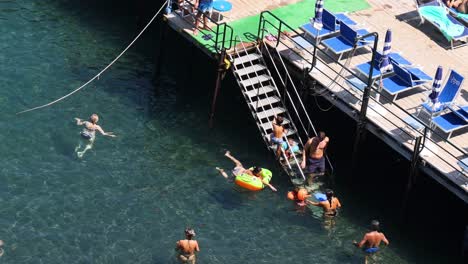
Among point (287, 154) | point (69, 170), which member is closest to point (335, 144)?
point (287, 154)

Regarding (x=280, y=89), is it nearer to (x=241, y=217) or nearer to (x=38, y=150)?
(x=241, y=217)

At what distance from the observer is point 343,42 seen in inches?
1702

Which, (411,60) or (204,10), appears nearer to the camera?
(411,60)

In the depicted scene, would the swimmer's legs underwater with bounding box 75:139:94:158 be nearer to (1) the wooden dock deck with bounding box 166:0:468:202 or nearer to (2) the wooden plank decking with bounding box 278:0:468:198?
(1) the wooden dock deck with bounding box 166:0:468:202

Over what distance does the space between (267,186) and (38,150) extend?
26.8 feet

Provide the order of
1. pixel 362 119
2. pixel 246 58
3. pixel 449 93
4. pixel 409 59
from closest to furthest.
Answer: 1. pixel 362 119
2. pixel 449 93
3. pixel 246 58
4. pixel 409 59

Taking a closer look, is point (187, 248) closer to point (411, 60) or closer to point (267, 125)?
point (267, 125)

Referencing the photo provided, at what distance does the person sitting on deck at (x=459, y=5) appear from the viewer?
46.1 m

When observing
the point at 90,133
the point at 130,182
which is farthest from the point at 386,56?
the point at 90,133

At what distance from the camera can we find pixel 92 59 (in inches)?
1875

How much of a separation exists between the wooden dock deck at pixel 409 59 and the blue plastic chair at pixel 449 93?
0.83 meters

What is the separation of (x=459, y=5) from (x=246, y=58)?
9019 mm

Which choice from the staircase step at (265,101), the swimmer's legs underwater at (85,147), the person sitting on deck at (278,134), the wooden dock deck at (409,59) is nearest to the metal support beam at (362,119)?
the wooden dock deck at (409,59)

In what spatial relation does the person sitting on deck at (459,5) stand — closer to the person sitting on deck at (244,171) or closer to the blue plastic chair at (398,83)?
the blue plastic chair at (398,83)
